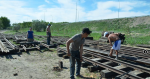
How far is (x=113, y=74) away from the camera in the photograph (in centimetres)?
458

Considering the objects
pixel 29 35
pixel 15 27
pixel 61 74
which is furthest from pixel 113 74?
pixel 15 27

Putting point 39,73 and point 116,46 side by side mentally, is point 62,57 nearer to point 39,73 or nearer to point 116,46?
point 39,73

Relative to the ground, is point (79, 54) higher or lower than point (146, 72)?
higher

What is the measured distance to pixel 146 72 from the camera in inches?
171

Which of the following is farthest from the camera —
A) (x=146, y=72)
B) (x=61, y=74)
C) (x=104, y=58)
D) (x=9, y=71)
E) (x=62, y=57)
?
(x=62, y=57)

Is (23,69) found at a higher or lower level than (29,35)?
lower

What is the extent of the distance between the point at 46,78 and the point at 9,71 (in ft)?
6.43

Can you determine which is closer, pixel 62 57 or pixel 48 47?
pixel 62 57

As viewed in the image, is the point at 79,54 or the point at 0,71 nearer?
the point at 79,54

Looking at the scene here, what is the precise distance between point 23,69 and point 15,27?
158 feet

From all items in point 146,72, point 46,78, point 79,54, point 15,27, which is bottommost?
point 46,78

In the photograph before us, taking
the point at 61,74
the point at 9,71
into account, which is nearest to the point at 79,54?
the point at 61,74

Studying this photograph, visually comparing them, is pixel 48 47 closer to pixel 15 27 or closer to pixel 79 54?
pixel 79 54

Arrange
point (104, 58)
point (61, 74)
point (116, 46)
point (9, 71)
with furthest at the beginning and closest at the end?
point (104, 58) → point (116, 46) → point (9, 71) → point (61, 74)
